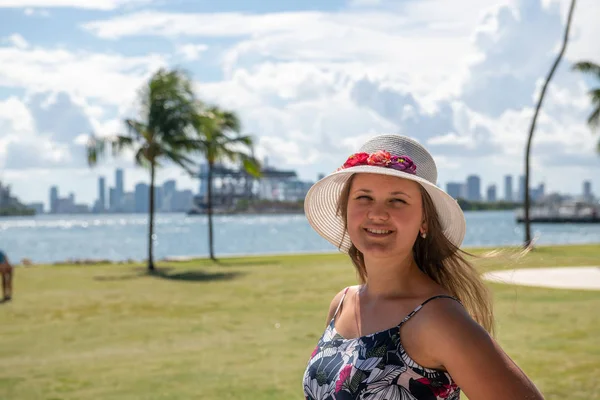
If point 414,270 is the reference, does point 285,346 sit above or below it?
below

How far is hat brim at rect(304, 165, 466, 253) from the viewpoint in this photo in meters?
2.74

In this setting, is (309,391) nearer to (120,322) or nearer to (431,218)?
(431,218)

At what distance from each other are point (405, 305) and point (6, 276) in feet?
47.0

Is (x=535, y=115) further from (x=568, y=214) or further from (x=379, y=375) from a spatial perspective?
(x=568, y=214)

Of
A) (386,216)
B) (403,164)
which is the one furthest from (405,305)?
(403,164)

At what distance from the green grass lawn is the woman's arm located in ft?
2.20

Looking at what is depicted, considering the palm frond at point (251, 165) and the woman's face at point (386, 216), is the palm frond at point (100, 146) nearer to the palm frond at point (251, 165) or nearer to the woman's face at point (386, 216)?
the palm frond at point (251, 165)

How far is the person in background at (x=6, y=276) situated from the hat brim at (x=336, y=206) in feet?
43.0

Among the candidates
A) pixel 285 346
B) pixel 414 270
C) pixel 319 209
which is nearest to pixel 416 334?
pixel 414 270

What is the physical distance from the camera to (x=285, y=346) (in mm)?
9789

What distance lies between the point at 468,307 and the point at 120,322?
33.1 ft

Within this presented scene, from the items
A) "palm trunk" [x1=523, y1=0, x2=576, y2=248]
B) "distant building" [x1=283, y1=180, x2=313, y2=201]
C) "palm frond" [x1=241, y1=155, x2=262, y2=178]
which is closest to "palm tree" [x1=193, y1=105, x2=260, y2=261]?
"palm frond" [x1=241, y1=155, x2=262, y2=178]

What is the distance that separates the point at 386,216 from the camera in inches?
106

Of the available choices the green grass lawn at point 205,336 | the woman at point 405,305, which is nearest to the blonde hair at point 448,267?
the woman at point 405,305
